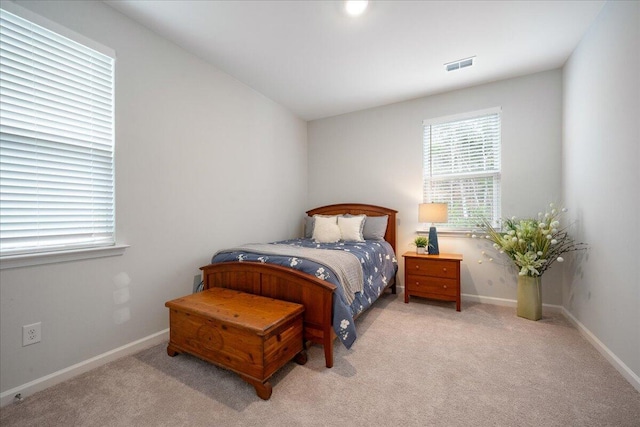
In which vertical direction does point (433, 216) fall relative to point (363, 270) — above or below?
above

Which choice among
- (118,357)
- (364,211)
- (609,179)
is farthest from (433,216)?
(118,357)

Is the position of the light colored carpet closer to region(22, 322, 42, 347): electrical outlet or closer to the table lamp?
region(22, 322, 42, 347): electrical outlet

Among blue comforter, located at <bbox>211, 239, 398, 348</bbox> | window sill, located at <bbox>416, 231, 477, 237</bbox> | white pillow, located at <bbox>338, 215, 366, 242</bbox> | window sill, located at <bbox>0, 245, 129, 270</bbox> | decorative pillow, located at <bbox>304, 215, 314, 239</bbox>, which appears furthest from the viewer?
decorative pillow, located at <bbox>304, 215, 314, 239</bbox>

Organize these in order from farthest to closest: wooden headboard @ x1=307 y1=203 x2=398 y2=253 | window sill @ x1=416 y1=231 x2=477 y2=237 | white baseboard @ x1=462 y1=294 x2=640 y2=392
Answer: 1. wooden headboard @ x1=307 y1=203 x2=398 y2=253
2. window sill @ x1=416 y1=231 x2=477 y2=237
3. white baseboard @ x1=462 y1=294 x2=640 y2=392

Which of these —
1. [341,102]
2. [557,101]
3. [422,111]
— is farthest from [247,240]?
[557,101]

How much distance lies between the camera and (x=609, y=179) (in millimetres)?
1939

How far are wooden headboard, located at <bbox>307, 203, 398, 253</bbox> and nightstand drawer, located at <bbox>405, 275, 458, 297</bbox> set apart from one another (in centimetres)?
64

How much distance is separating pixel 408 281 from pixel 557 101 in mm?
2537

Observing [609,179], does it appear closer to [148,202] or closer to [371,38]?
[371,38]

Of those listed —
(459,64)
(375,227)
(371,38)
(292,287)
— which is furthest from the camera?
(375,227)

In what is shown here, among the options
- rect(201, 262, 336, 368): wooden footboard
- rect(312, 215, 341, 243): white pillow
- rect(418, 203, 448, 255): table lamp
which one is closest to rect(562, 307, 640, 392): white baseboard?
rect(418, 203, 448, 255): table lamp

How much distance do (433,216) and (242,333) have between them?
Result: 2.43 metres

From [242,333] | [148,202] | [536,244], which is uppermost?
[148,202]

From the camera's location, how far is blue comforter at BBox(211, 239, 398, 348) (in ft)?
6.14
